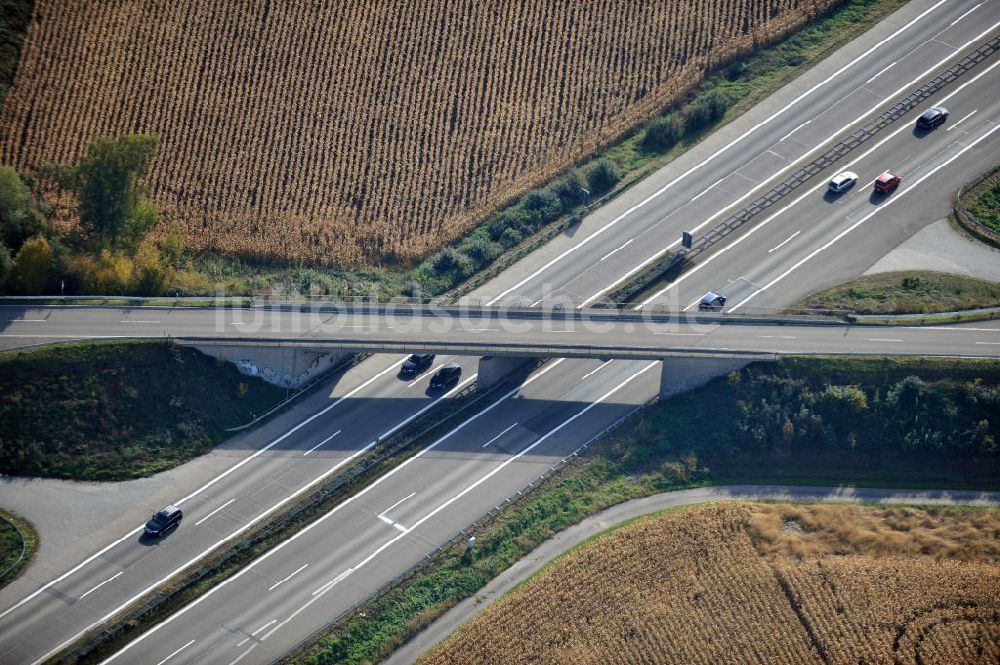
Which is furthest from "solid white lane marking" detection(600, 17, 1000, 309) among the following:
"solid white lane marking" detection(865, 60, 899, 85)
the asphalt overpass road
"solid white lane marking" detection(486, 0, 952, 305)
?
the asphalt overpass road

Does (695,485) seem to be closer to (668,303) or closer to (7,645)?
(668,303)

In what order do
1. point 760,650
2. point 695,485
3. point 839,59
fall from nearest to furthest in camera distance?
1. point 760,650
2. point 695,485
3. point 839,59

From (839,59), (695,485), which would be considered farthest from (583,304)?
(839,59)

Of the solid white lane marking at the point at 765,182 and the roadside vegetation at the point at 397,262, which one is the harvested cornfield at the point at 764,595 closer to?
the solid white lane marking at the point at 765,182

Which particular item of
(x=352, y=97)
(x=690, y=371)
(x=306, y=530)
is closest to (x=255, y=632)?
(x=306, y=530)

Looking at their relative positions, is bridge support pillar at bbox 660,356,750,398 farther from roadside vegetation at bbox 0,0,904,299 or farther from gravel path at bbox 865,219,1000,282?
roadside vegetation at bbox 0,0,904,299

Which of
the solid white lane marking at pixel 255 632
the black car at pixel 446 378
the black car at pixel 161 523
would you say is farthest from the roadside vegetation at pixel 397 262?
the solid white lane marking at pixel 255 632
